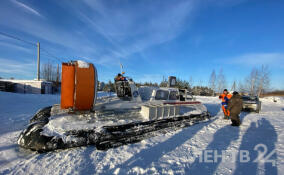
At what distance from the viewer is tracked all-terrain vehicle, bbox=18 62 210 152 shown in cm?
286

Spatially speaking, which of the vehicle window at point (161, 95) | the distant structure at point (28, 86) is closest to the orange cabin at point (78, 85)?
the vehicle window at point (161, 95)

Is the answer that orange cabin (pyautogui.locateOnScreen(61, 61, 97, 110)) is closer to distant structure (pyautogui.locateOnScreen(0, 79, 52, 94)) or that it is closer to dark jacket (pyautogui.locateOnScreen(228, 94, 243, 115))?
dark jacket (pyautogui.locateOnScreen(228, 94, 243, 115))

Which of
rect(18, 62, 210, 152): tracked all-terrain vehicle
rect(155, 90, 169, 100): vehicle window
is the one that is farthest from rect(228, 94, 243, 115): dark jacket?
rect(155, 90, 169, 100): vehicle window

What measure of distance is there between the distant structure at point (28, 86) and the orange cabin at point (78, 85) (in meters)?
18.3

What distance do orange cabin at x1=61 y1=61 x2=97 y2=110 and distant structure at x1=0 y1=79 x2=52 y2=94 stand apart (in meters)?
18.3

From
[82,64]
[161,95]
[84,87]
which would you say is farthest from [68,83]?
[161,95]

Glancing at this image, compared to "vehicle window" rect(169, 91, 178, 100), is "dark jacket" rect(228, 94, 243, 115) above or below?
below

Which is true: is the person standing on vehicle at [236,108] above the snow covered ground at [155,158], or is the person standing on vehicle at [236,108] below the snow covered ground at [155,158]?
above

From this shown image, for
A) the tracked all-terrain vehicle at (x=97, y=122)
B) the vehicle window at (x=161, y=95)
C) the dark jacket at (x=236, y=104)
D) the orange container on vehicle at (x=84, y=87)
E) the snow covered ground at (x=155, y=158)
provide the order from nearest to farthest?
the snow covered ground at (x=155, y=158)
the tracked all-terrain vehicle at (x=97, y=122)
the orange container on vehicle at (x=84, y=87)
the vehicle window at (x=161, y=95)
the dark jacket at (x=236, y=104)

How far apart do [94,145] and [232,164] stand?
3177 mm

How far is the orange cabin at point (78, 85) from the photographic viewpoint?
10.5ft

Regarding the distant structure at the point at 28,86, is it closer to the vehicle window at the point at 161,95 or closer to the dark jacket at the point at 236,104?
the vehicle window at the point at 161,95

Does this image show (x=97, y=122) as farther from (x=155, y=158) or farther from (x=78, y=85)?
(x=155, y=158)

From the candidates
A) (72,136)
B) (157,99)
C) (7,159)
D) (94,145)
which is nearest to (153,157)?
(94,145)
